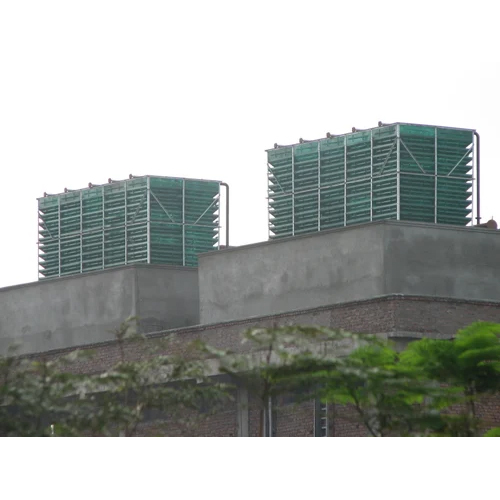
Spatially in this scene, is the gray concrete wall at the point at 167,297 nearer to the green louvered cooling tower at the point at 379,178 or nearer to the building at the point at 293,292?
the building at the point at 293,292

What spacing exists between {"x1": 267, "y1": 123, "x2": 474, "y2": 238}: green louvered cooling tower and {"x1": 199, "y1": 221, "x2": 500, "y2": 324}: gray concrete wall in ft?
72.1

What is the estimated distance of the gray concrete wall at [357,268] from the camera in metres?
25.2

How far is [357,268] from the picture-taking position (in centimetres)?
2541

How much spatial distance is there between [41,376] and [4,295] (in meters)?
18.6

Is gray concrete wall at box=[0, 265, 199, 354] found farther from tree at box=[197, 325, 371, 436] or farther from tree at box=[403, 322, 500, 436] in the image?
tree at box=[197, 325, 371, 436]

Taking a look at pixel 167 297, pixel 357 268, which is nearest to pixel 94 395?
pixel 357 268

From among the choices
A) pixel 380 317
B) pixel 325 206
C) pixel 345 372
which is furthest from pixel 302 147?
pixel 345 372

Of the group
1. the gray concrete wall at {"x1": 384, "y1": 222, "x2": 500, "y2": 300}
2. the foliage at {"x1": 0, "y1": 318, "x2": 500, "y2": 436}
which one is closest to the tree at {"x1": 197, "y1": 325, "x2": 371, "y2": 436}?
the foliage at {"x1": 0, "y1": 318, "x2": 500, "y2": 436}

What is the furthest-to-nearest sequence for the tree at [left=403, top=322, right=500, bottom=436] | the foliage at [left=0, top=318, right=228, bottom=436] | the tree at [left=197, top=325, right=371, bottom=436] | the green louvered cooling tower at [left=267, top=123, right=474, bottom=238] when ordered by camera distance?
the green louvered cooling tower at [left=267, top=123, right=474, bottom=238] < the tree at [left=403, top=322, right=500, bottom=436] < the tree at [left=197, top=325, right=371, bottom=436] < the foliage at [left=0, top=318, right=228, bottom=436]

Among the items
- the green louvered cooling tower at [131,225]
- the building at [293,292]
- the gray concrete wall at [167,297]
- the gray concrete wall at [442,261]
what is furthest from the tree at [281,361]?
the green louvered cooling tower at [131,225]

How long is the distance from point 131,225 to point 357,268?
98.9 ft

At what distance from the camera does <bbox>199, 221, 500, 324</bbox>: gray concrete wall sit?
25.2 metres

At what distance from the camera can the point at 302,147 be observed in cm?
5094
